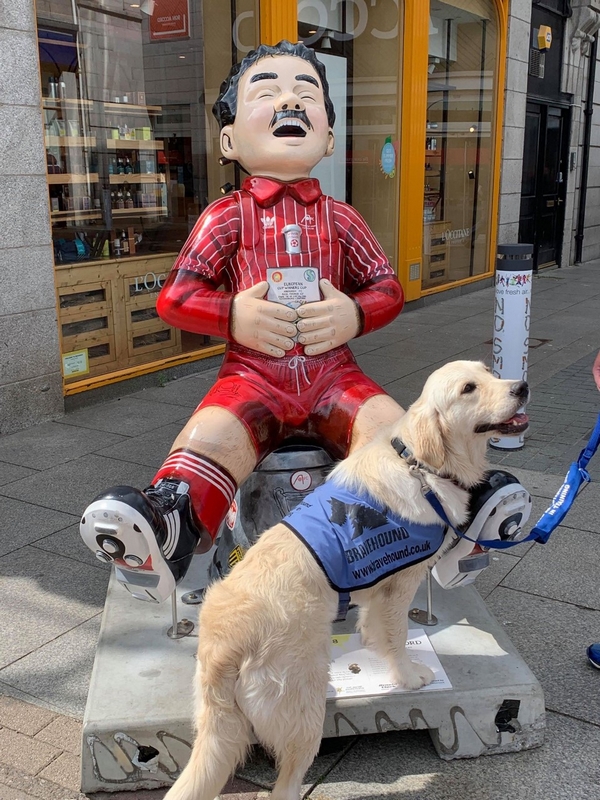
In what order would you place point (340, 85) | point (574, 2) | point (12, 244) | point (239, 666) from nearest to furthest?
point (239, 666) → point (12, 244) → point (340, 85) → point (574, 2)

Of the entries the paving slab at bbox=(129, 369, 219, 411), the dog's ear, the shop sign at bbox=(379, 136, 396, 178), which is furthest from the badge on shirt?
the shop sign at bbox=(379, 136, 396, 178)

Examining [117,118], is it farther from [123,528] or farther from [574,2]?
[574,2]

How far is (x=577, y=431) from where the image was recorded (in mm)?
5617

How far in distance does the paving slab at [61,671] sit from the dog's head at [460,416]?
1548 mm

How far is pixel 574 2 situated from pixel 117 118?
9.61m

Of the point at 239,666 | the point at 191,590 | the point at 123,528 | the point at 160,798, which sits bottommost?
the point at 160,798

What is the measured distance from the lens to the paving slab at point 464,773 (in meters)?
2.33

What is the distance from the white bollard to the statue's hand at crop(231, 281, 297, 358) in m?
2.51

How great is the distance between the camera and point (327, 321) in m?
3.07

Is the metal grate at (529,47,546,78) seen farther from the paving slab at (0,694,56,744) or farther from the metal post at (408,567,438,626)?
the paving slab at (0,694,56,744)

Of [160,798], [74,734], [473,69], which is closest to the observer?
[160,798]

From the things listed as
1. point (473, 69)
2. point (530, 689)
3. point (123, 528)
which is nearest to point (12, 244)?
point (123, 528)

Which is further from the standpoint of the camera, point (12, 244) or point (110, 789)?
point (12, 244)

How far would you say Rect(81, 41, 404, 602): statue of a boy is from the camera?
2.84 metres
